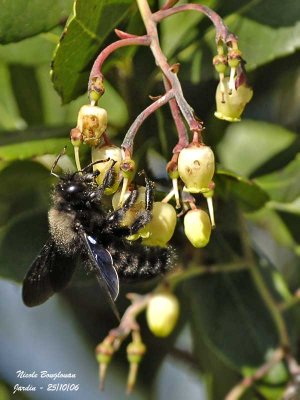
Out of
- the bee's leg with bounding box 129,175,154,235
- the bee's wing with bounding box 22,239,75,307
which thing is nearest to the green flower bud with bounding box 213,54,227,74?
the bee's leg with bounding box 129,175,154,235

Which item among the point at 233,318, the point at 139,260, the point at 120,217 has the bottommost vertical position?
the point at 233,318

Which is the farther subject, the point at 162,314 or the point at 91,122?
the point at 162,314

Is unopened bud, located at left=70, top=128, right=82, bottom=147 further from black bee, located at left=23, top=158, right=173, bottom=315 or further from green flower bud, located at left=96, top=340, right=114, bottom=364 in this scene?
green flower bud, located at left=96, top=340, right=114, bottom=364

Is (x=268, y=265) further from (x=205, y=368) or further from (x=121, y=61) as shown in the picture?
(x=121, y=61)

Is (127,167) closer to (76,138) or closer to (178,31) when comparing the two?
(76,138)

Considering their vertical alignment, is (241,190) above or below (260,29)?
below

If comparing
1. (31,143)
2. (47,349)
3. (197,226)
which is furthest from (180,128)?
→ (47,349)
